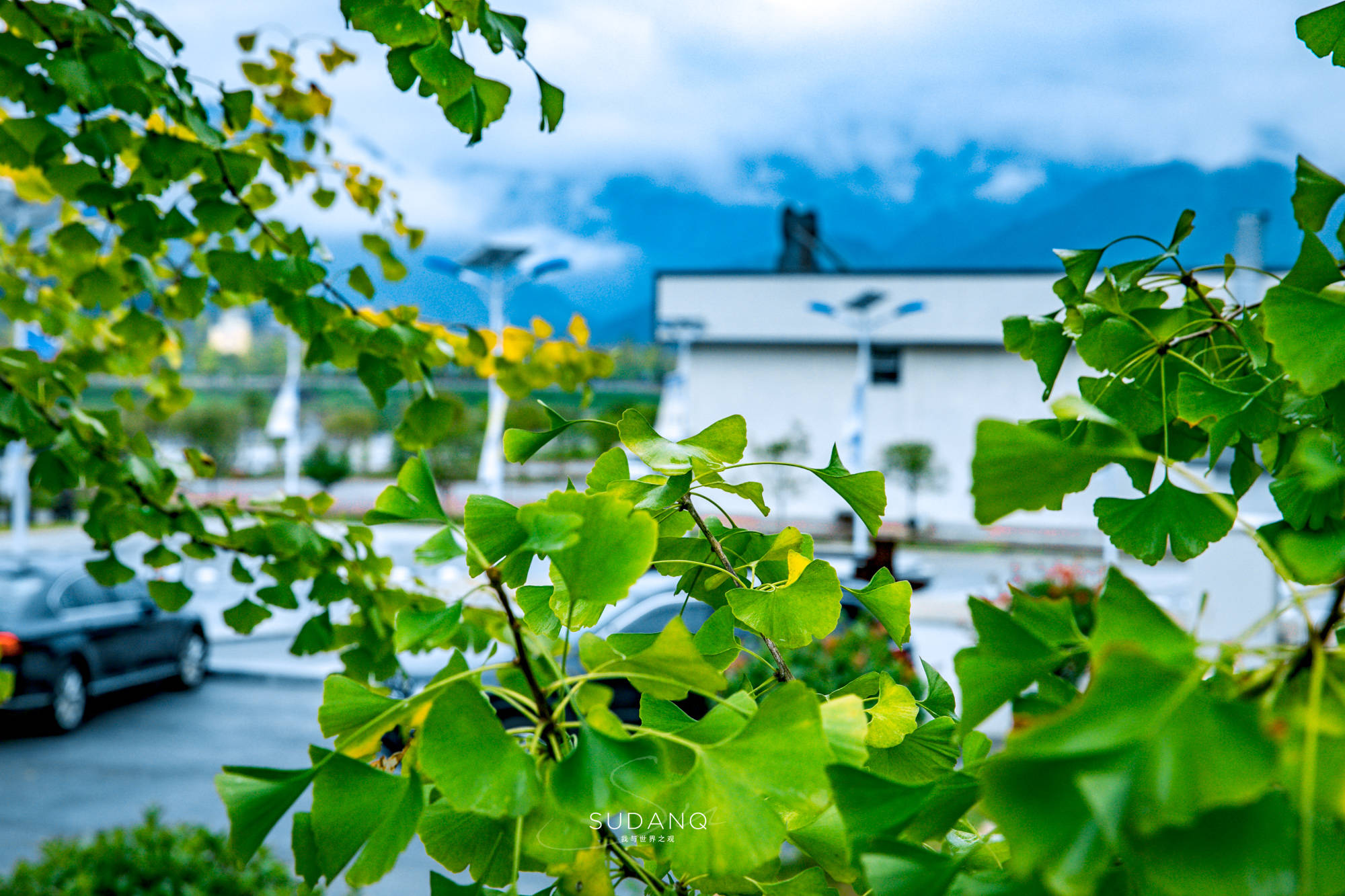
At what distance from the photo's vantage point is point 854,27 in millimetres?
36188

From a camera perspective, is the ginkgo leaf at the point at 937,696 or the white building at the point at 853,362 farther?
the white building at the point at 853,362

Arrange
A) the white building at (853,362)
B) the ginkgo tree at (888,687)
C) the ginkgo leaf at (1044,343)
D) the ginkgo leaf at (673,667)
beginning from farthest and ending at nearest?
1. the white building at (853,362)
2. the ginkgo leaf at (1044,343)
3. the ginkgo leaf at (673,667)
4. the ginkgo tree at (888,687)

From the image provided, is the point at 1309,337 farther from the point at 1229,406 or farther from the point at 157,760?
the point at 157,760

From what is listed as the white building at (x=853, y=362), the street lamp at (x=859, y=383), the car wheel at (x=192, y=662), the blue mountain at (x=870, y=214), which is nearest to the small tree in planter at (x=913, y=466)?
the white building at (x=853, y=362)

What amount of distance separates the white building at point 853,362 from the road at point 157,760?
503 inches

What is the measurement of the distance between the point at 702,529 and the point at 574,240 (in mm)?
52601

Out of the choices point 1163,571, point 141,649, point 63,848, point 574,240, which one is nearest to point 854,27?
point 574,240

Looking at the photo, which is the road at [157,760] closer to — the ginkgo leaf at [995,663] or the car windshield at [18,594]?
the car windshield at [18,594]

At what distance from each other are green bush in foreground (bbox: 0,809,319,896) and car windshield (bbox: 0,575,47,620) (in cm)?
341

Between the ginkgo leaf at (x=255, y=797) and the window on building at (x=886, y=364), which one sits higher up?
the window on building at (x=886, y=364)

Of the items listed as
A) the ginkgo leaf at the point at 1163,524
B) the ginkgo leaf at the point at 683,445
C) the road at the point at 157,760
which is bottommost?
the road at the point at 157,760

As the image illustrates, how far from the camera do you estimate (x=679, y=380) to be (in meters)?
17.6

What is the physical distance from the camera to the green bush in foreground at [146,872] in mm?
1911

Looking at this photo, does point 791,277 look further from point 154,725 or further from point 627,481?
point 627,481
